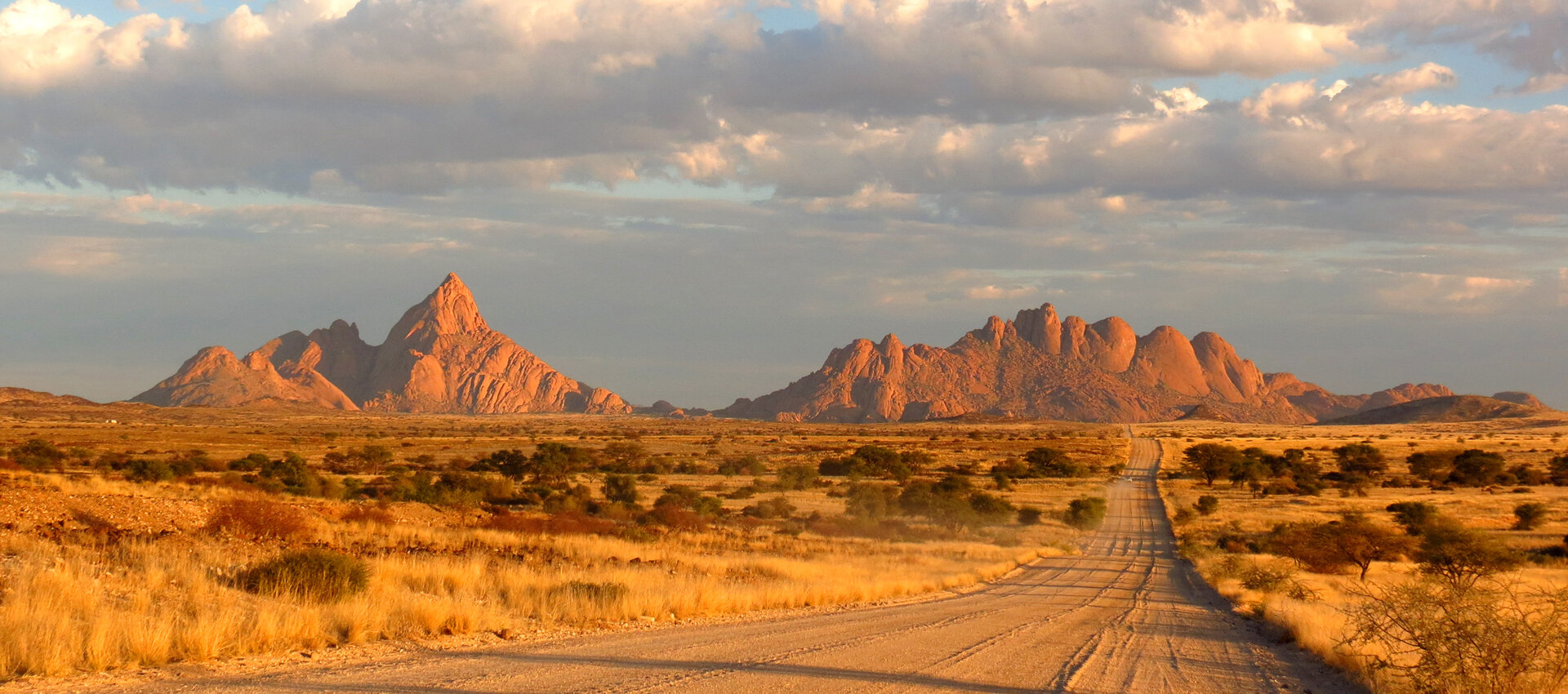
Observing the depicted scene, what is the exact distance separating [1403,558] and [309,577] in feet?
121

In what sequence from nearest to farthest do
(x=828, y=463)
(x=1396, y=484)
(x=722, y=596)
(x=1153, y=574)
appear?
(x=722, y=596) → (x=1153, y=574) → (x=1396, y=484) → (x=828, y=463)

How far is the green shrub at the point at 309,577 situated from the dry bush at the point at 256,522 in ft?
20.6

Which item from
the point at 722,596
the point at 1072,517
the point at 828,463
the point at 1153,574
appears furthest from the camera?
Result: the point at 828,463

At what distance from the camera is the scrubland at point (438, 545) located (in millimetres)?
10539

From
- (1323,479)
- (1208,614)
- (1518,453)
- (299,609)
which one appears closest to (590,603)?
(299,609)

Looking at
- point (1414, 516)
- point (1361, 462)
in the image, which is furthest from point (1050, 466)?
point (1414, 516)

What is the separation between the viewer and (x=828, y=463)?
79688 millimetres

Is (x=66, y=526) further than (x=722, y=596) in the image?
Yes

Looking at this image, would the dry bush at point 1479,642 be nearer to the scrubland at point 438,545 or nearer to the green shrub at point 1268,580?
the scrubland at point 438,545

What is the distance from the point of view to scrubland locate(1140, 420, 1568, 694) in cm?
961

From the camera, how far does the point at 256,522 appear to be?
67.7ft

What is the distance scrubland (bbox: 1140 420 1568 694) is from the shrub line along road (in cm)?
133

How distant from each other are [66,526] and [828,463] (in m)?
63.9

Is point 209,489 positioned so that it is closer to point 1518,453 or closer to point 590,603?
point 590,603
